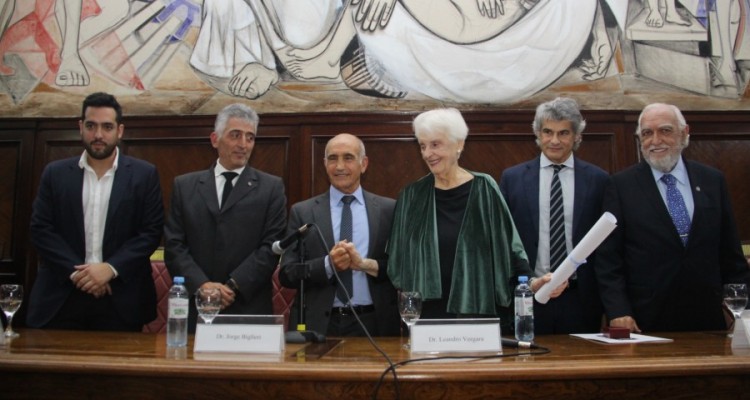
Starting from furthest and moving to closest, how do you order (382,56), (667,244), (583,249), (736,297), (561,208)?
(382,56)
(561,208)
(667,244)
(736,297)
(583,249)

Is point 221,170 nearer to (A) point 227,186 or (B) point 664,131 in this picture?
(A) point 227,186

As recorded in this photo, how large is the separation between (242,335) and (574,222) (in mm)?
1830

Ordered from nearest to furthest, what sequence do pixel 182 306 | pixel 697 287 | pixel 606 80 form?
pixel 182 306
pixel 697 287
pixel 606 80

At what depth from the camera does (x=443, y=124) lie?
271 centimetres

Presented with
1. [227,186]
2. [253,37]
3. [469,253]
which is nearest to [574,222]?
[469,253]

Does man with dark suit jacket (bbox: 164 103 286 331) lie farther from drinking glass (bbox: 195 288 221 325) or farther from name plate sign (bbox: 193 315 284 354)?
name plate sign (bbox: 193 315 284 354)

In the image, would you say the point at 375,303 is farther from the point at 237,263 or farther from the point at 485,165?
the point at 485,165

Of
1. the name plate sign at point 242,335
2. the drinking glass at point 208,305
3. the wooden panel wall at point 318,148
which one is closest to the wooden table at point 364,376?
the name plate sign at point 242,335

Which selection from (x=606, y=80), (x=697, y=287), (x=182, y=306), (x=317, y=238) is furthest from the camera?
(x=606, y=80)

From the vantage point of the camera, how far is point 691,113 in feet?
15.0

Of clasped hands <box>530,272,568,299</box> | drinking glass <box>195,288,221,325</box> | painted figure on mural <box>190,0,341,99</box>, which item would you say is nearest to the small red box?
clasped hands <box>530,272,568,299</box>

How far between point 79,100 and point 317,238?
9.52 ft

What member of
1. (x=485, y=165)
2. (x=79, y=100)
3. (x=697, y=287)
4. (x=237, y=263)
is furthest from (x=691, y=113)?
(x=79, y=100)

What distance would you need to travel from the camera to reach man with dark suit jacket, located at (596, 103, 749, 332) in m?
2.69
